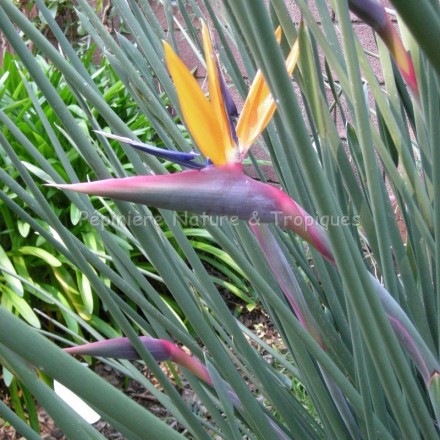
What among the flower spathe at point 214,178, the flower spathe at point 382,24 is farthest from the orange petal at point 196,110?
the flower spathe at point 382,24

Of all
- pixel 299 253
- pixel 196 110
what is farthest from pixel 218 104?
pixel 299 253

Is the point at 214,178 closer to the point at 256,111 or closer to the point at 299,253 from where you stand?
the point at 256,111

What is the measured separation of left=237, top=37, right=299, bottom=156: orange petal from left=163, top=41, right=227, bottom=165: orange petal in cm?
3

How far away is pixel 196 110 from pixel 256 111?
0.16 ft

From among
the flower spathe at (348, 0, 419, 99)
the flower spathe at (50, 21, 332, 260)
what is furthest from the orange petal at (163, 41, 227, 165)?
the flower spathe at (348, 0, 419, 99)

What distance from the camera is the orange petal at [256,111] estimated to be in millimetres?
343

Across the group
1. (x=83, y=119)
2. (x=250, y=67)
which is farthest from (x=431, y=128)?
(x=83, y=119)

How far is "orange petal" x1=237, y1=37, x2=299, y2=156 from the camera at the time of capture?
0.34 meters

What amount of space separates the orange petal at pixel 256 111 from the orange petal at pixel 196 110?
0.03 metres

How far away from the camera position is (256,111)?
13.9 inches

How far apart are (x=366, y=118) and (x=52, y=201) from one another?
5.18ft

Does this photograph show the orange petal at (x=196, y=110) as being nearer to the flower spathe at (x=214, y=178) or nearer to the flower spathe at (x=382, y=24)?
the flower spathe at (x=214, y=178)

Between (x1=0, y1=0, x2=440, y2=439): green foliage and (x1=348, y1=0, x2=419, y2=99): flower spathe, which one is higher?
(x1=348, y1=0, x2=419, y2=99): flower spathe

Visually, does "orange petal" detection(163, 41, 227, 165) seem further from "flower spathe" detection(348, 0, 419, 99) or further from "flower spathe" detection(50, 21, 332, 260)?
"flower spathe" detection(348, 0, 419, 99)
